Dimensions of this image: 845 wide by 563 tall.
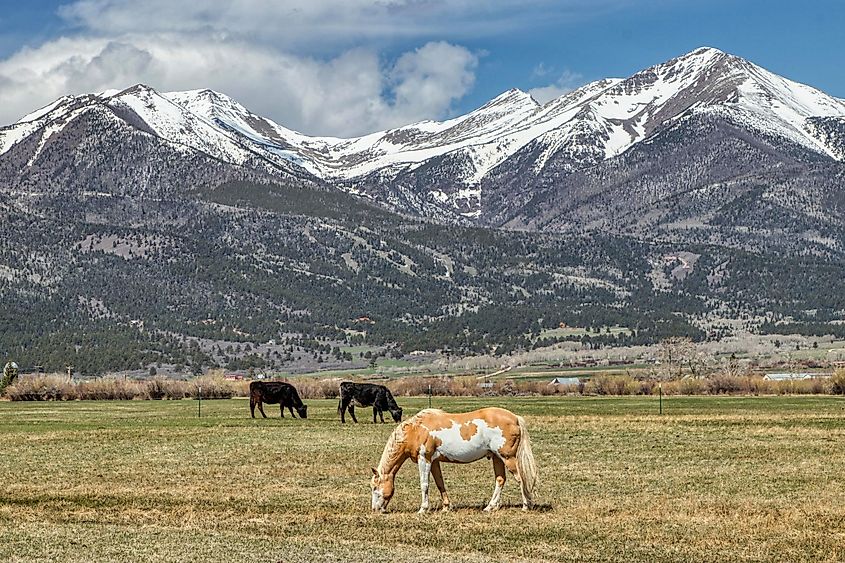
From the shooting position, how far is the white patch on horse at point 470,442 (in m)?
26.0

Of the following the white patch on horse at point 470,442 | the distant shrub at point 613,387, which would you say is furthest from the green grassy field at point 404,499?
the distant shrub at point 613,387

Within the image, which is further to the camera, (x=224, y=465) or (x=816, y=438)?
(x=816, y=438)

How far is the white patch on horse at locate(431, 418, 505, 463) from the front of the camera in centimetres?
2602

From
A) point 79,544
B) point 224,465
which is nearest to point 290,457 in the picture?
point 224,465

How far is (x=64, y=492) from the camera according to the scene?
98.5 feet

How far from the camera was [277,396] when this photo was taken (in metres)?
63.2

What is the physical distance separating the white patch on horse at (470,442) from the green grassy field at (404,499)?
119 centimetres

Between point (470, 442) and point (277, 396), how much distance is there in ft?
125

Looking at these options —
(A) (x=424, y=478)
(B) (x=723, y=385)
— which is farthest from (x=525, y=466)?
(B) (x=723, y=385)

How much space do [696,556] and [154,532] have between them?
31.7 ft

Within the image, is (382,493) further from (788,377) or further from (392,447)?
A: (788,377)

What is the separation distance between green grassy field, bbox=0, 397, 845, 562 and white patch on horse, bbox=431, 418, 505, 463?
3.90ft

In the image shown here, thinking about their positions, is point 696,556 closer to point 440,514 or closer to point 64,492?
point 440,514

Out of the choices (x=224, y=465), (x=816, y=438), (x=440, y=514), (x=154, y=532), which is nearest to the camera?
(x=154, y=532)
